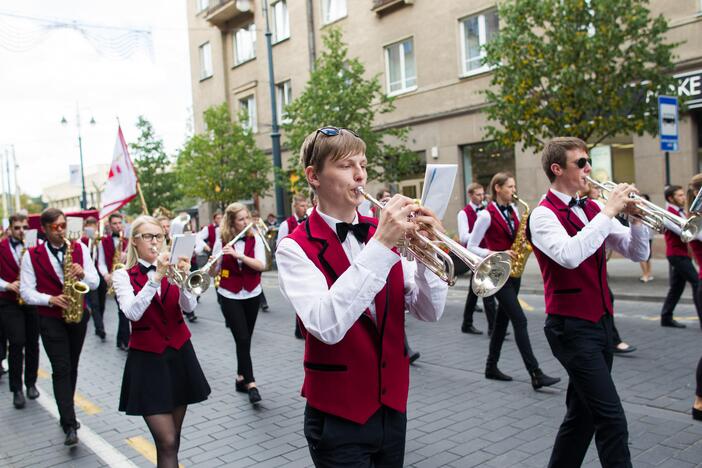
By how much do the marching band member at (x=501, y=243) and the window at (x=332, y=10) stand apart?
17.3 metres

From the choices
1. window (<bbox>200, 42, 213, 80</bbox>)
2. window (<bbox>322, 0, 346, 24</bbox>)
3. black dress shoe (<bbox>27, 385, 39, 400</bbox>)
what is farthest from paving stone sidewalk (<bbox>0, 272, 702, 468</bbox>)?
window (<bbox>200, 42, 213, 80</bbox>)

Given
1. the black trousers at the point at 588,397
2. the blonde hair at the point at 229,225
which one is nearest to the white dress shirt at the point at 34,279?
the blonde hair at the point at 229,225

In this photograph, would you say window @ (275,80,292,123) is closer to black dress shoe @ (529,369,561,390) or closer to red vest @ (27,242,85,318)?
red vest @ (27,242,85,318)

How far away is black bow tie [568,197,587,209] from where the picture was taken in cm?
384

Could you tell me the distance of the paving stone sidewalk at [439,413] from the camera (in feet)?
15.2

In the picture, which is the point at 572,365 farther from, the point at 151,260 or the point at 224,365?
the point at 224,365

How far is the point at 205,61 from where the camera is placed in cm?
3191

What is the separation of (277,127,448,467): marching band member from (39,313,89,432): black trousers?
12.3 feet

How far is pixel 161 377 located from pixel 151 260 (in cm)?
92

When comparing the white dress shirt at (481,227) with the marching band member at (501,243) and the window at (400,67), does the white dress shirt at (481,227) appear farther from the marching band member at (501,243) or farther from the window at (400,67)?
the window at (400,67)

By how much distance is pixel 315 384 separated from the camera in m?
2.46

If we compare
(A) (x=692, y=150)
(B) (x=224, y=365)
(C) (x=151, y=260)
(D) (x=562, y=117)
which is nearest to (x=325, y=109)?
(D) (x=562, y=117)

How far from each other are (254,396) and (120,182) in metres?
7.36

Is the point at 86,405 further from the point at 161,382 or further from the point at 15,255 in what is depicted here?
the point at 161,382
